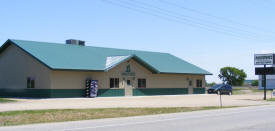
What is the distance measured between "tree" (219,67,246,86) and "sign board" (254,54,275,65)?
75909 millimetres

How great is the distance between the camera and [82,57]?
1454 inches

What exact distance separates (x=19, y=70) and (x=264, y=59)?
931 inches

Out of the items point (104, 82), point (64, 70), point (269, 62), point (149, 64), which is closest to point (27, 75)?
point (64, 70)

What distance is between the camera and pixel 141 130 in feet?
38.7

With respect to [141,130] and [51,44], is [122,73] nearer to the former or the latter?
[51,44]

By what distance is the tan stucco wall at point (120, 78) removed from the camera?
110 feet

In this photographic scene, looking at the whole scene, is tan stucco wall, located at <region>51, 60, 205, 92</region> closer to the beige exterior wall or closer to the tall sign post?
the beige exterior wall

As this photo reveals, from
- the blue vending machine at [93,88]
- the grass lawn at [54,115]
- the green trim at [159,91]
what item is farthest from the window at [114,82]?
the grass lawn at [54,115]

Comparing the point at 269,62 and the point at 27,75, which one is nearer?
the point at 27,75

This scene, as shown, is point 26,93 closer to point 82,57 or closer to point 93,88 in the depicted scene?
point 93,88

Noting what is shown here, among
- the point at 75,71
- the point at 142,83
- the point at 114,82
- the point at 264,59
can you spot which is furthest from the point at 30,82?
the point at 264,59

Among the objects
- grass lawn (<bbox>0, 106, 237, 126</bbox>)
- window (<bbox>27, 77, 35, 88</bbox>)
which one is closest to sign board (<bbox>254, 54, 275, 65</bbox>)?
grass lawn (<bbox>0, 106, 237, 126</bbox>)

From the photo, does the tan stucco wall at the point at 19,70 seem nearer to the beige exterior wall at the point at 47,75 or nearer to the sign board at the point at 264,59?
the beige exterior wall at the point at 47,75

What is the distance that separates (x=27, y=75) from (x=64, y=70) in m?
3.81
